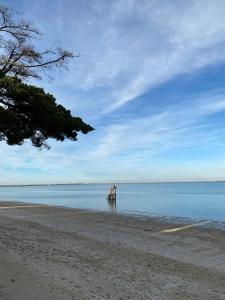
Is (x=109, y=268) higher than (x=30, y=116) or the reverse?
the reverse

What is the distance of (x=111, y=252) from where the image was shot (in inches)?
420

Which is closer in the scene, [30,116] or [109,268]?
[109,268]

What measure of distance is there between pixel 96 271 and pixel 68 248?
284cm

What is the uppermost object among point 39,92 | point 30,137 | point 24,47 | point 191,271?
point 24,47

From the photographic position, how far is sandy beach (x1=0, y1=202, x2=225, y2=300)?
6.55 m

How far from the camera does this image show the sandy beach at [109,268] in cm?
655

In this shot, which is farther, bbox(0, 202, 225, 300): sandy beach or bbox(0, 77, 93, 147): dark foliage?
bbox(0, 77, 93, 147): dark foliage

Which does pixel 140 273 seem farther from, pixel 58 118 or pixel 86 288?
pixel 58 118

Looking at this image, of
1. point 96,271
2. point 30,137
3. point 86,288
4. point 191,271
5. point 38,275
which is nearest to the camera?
point 86,288

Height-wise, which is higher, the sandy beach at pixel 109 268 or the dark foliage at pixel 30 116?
the dark foliage at pixel 30 116

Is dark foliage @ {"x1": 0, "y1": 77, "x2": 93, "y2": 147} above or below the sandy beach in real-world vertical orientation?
above

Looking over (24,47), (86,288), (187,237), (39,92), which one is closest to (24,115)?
(39,92)

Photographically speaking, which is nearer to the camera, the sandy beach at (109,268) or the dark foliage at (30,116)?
the sandy beach at (109,268)

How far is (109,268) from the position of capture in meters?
8.45
